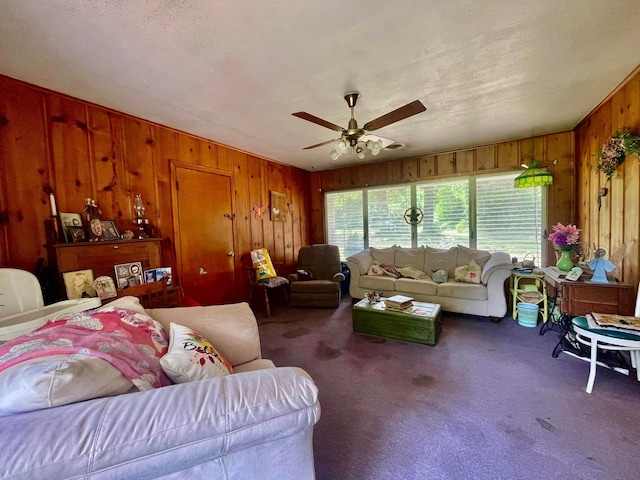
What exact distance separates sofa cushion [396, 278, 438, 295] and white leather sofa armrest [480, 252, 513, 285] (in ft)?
1.99

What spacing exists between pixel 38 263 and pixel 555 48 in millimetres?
4161

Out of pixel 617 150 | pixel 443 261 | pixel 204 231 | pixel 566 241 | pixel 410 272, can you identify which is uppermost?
pixel 617 150

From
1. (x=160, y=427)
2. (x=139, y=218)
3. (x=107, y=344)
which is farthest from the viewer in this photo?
(x=139, y=218)

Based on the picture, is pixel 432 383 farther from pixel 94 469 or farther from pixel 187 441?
pixel 94 469

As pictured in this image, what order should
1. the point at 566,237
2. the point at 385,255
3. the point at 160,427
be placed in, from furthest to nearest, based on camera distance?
the point at 385,255
the point at 566,237
the point at 160,427

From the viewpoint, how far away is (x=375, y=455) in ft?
4.96

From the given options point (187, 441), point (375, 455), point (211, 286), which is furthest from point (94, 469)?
point (211, 286)

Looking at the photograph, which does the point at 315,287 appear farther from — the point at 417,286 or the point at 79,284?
the point at 79,284

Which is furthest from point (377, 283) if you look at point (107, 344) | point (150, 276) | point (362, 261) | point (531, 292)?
point (107, 344)

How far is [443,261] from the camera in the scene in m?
4.09

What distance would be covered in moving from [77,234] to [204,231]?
1.41 m

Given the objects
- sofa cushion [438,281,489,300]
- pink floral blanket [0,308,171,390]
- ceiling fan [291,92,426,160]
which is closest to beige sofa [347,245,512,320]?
sofa cushion [438,281,489,300]

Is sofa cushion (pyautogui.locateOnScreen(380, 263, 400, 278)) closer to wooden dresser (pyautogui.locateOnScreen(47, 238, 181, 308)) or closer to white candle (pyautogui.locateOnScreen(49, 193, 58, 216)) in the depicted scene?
wooden dresser (pyautogui.locateOnScreen(47, 238, 181, 308))

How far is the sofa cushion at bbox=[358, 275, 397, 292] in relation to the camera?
4020 mm
